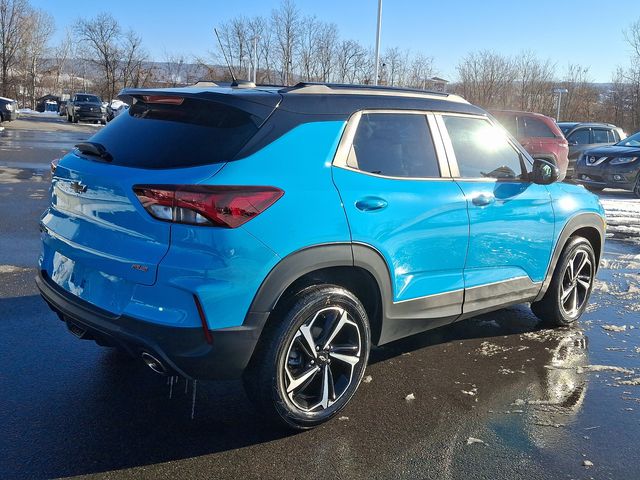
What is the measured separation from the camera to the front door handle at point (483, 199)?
13.1 feet

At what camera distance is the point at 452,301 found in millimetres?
3936

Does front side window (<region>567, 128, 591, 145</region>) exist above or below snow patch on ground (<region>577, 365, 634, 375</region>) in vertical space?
above

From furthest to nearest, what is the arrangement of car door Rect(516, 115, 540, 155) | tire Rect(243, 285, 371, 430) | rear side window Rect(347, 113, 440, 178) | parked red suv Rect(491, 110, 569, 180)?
1. parked red suv Rect(491, 110, 569, 180)
2. car door Rect(516, 115, 540, 155)
3. rear side window Rect(347, 113, 440, 178)
4. tire Rect(243, 285, 371, 430)

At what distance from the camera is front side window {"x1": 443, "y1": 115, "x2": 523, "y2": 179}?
161 inches

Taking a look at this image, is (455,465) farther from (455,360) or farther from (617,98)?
(617,98)

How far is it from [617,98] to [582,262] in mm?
42665

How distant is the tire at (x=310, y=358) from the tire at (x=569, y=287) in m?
2.27

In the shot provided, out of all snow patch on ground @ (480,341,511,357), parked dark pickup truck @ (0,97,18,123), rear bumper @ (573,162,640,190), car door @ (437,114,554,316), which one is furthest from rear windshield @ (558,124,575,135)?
parked dark pickup truck @ (0,97,18,123)

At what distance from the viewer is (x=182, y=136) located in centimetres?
307

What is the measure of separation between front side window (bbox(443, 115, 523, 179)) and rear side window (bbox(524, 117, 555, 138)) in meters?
10.7

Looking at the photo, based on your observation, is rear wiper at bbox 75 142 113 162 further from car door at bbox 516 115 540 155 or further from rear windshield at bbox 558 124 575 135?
rear windshield at bbox 558 124 575 135

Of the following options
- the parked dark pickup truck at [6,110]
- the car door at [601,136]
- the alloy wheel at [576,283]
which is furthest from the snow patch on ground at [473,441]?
the parked dark pickup truck at [6,110]

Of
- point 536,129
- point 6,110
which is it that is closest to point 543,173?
point 536,129

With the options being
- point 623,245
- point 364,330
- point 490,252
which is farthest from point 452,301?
point 623,245
